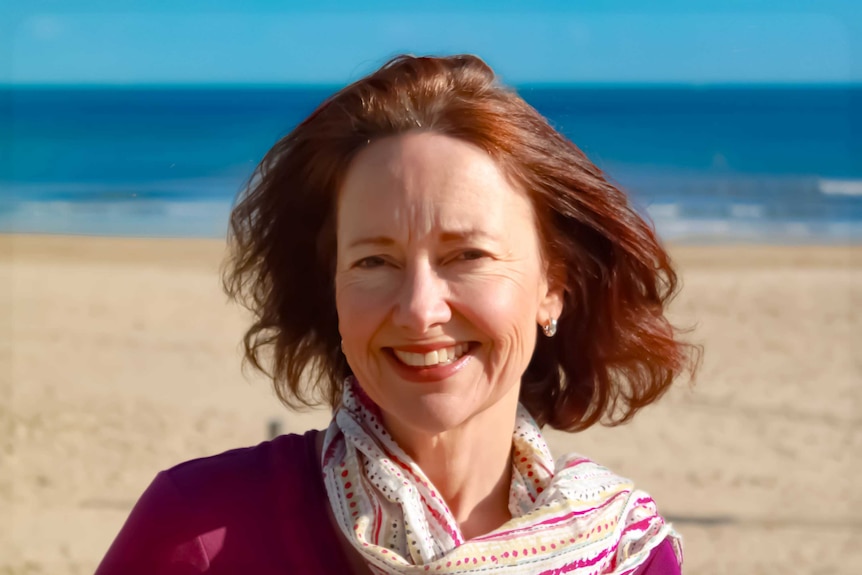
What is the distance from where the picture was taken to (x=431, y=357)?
2016 mm

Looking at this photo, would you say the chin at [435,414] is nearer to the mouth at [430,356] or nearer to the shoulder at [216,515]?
the mouth at [430,356]

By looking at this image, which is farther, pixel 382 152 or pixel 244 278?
pixel 244 278

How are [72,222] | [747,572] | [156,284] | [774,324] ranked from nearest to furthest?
[747,572] → [774,324] → [156,284] → [72,222]

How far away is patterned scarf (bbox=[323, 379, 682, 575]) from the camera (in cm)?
208

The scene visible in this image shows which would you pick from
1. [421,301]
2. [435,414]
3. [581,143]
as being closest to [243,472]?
[435,414]

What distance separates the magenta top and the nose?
429 mm

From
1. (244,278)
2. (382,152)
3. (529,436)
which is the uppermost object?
(382,152)

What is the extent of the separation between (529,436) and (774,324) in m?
10.6

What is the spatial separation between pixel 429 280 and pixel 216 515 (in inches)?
23.8

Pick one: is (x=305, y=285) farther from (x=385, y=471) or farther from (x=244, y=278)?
(x=385, y=471)

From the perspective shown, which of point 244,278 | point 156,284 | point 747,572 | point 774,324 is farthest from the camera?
point 156,284

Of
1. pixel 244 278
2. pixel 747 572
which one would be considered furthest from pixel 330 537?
pixel 747 572

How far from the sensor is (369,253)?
6.70ft

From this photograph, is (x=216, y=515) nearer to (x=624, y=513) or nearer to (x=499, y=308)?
(x=499, y=308)
